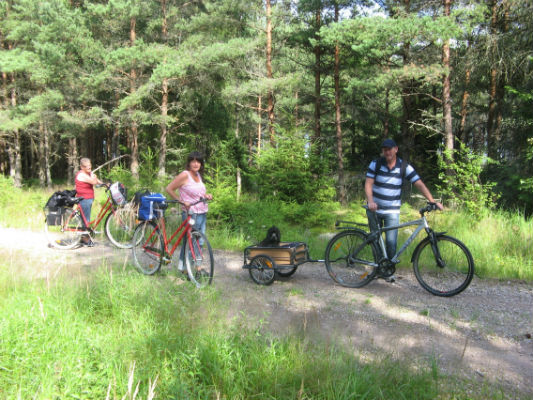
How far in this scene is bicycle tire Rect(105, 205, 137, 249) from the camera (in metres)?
8.19

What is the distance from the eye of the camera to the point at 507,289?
5.34 m

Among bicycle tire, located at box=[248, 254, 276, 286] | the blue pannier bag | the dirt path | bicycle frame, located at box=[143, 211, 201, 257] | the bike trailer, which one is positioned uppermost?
the blue pannier bag

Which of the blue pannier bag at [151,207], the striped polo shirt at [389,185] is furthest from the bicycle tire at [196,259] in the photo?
the striped polo shirt at [389,185]

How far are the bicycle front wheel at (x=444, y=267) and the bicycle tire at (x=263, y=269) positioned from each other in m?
2.11

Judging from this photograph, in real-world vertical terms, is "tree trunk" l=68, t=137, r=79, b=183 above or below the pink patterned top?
above

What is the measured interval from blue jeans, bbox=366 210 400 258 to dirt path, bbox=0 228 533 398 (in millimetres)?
581

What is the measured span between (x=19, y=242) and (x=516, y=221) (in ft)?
36.7

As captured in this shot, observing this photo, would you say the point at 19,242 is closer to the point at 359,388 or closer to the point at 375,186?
the point at 375,186

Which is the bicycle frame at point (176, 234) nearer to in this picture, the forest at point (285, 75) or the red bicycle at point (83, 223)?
the red bicycle at point (83, 223)

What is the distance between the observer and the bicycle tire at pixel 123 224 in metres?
8.19

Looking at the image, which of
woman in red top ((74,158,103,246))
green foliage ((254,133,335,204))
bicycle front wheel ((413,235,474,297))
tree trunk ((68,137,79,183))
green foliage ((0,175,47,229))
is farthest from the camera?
tree trunk ((68,137,79,183))

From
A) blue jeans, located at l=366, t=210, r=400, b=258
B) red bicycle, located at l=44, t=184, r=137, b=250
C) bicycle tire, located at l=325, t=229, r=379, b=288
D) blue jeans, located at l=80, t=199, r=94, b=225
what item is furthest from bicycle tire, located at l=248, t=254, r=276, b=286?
blue jeans, located at l=80, t=199, r=94, b=225

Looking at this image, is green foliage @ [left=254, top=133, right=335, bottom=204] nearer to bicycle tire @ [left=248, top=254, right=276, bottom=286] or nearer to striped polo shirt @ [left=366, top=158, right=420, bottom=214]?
striped polo shirt @ [left=366, top=158, right=420, bottom=214]

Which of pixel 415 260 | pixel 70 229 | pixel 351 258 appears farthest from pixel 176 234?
pixel 70 229
